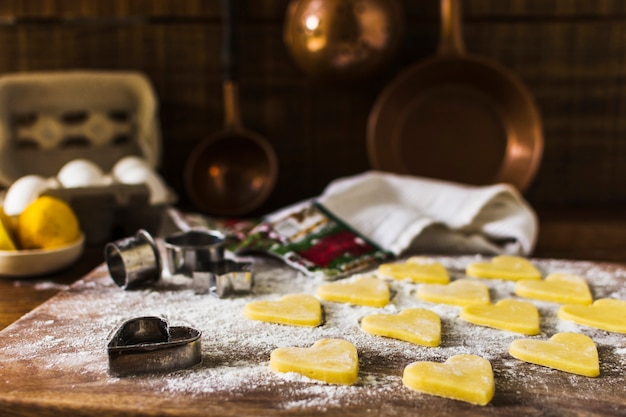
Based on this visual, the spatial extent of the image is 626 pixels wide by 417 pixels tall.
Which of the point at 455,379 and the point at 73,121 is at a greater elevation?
the point at 73,121

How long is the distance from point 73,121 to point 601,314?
1.13 meters

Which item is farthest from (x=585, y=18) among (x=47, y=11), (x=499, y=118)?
(x=47, y=11)

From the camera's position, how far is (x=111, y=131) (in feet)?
4.77

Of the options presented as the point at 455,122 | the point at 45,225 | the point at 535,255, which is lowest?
the point at 535,255

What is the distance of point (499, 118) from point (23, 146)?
1012 mm

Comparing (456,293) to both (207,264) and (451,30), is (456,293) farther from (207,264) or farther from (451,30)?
(451,30)

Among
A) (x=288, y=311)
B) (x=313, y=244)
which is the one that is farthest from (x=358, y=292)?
(x=313, y=244)

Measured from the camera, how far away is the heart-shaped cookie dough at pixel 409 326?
746 mm

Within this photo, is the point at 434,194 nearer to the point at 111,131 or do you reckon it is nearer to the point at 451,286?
the point at 451,286

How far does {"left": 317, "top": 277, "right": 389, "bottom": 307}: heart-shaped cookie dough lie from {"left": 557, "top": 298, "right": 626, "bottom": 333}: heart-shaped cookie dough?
0.73 feet

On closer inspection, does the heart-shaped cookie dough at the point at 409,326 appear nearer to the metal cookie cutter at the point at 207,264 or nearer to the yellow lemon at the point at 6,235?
the metal cookie cutter at the point at 207,264

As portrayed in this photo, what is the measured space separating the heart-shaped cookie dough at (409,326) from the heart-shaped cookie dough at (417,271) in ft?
0.46

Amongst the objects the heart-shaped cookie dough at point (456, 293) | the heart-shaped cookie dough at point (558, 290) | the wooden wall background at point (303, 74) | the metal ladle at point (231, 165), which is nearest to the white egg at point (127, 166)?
the metal ladle at point (231, 165)

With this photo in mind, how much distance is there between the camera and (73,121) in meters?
1.45
